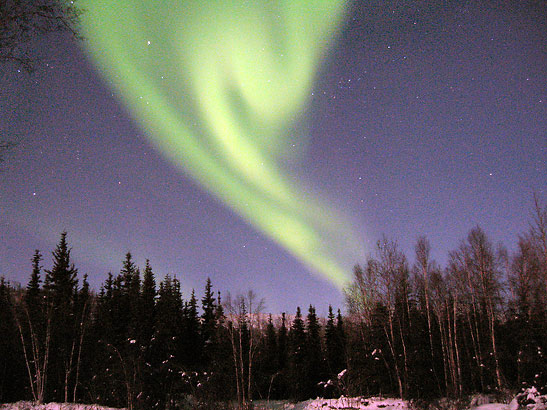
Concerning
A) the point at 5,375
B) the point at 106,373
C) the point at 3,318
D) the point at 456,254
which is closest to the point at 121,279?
the point at 3,318

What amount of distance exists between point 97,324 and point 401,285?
28.8m

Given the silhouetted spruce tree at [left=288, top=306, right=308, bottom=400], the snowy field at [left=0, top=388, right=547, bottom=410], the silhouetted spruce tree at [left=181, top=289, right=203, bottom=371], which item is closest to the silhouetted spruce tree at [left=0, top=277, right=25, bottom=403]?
the snowy field at [left=0, top=388, right=547, bottom=410]

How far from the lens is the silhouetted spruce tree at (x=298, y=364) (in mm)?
36344

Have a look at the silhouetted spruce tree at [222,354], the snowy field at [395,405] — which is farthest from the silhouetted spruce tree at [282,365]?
the snowy field at [395,405]

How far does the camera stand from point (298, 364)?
126 ft

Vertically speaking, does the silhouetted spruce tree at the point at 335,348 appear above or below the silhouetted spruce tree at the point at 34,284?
below

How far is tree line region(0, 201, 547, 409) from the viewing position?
22.0 metres

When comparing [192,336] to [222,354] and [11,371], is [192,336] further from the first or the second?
[11,371]

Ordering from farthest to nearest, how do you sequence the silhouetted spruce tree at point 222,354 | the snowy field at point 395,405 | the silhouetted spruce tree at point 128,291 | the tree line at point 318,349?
the silhouetted spruce tree at point 128,291 < the silhouetted spruce tree at point 222,354 < the tree line at point 318,349 < the snowy field at point 395,405

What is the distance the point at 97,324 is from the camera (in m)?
36.8

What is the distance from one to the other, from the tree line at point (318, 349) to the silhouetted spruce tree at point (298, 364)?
0.12 metres

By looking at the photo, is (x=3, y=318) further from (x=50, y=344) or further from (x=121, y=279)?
(x=121, y=279)

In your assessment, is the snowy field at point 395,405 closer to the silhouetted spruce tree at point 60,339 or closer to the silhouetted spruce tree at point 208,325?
the silhouetted spruce tree at point 60,339

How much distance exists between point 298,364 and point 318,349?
4.15 meters
